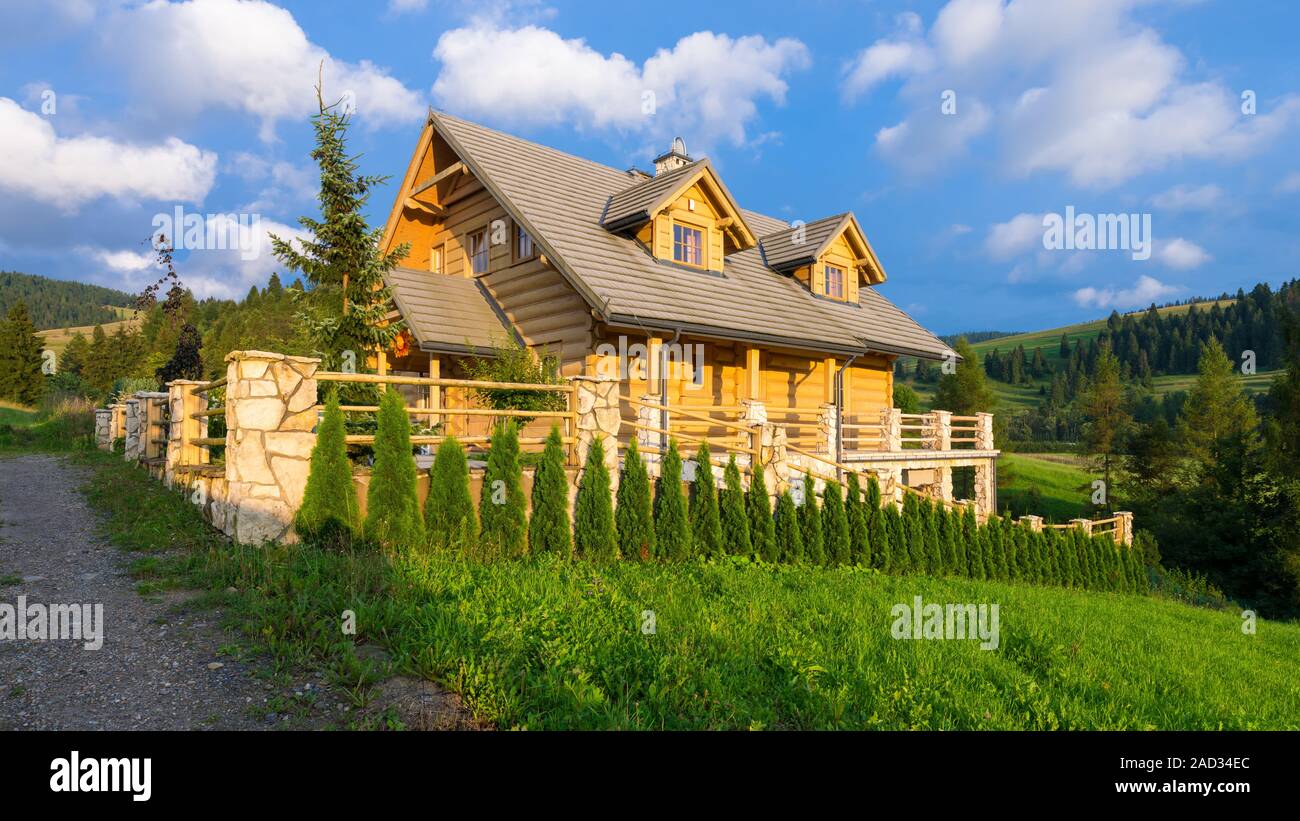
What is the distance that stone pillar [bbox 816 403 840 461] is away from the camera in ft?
48.9

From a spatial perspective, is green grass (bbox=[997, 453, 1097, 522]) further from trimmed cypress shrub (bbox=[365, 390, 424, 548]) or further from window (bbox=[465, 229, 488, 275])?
trimmed cypress shrub (bbox=[365, 390, 424, 548])

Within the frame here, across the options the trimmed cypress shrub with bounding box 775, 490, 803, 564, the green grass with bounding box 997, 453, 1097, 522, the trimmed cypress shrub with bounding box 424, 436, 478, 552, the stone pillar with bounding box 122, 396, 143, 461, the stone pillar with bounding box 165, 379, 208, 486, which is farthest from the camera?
the green grass with bounding box 997, 453, 1097, 522

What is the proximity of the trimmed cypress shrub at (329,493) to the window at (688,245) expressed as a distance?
1062cm

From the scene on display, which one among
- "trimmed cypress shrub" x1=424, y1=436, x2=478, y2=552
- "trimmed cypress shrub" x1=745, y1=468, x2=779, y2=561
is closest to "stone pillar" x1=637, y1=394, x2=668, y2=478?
"trimmed cypress shrub" x1=745, y1=468, x2=779, y2=561

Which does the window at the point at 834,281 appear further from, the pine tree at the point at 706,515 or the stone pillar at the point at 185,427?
the stone pillar at the point at 185,427

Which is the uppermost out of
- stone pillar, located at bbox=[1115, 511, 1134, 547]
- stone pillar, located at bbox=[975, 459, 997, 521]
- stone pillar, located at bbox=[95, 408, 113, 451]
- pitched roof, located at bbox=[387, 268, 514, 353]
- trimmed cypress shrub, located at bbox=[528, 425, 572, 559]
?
pitched roof, located at bbox=[387, 268, 514, 353]

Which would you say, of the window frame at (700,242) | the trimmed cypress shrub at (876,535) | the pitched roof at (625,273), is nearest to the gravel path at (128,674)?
the pitched roof at (625,273)

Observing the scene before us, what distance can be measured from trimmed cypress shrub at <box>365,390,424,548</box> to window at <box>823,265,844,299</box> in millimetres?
15598

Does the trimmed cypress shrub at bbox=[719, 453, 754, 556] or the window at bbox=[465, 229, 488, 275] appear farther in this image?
the window at bbox=[465, 229, 488, 275]

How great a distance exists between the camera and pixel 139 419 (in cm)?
1291

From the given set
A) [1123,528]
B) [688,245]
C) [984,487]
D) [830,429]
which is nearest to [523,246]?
[688,245]
